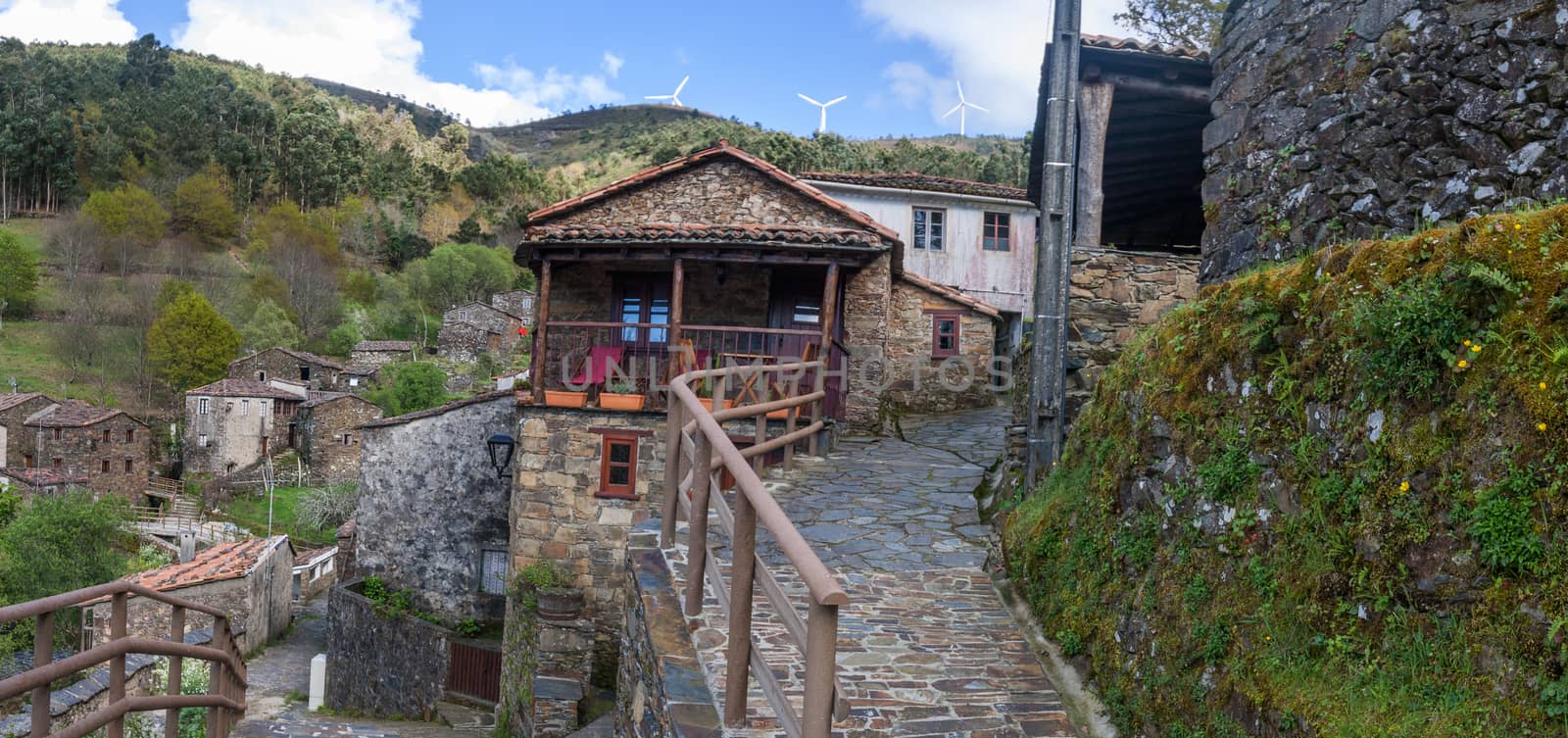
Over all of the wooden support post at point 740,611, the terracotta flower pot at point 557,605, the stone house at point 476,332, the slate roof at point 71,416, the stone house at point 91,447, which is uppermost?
the stone house at point 476,332

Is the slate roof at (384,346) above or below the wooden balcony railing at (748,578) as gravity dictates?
above

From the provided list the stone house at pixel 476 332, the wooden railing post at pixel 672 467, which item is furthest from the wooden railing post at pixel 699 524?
the stone house at pixel 476 332

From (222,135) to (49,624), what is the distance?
68.7m

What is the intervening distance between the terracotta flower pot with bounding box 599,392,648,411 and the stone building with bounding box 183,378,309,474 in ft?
105

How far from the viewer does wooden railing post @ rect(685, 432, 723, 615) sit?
3.92m

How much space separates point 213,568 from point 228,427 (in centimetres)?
1841

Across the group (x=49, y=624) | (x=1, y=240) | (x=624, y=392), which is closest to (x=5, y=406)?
(x=1, y=240)

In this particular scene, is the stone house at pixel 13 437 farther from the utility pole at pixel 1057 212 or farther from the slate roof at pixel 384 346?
the utility pole at pixel 1057 212

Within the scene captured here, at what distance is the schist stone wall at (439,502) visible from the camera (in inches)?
569

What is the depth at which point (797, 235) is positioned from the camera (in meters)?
11.4

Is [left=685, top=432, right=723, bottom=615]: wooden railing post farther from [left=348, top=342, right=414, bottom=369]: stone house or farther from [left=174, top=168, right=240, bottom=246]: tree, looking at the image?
[left=174, top=168, right=240, bottom=246]: tree

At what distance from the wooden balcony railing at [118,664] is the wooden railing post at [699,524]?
228cm

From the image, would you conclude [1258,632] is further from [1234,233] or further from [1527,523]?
[1234,233]

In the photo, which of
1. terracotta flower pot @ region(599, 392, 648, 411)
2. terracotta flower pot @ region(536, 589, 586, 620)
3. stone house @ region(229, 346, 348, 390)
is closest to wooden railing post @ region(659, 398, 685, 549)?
terracotta flower pot @ region(599, 392, 648, 411)
